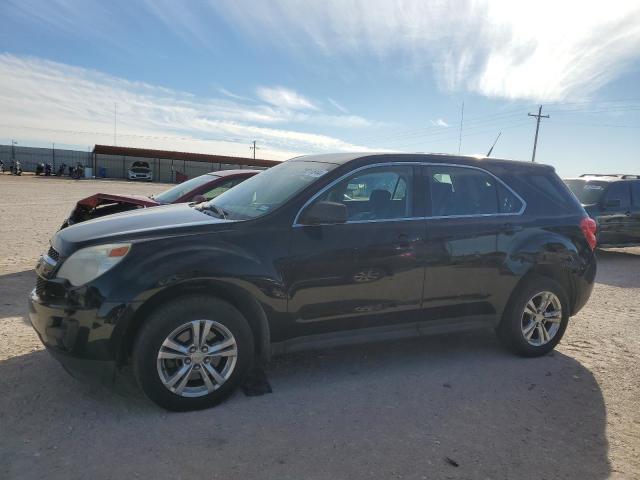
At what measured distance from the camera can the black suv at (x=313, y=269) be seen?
3.17 metres

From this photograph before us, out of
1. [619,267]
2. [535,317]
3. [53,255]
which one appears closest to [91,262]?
[53,255]

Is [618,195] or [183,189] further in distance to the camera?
[618,195]

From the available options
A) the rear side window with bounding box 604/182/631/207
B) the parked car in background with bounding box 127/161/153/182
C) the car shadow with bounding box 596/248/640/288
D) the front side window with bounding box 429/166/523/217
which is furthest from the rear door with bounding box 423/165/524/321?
the parked car in background with bounding box 127/161/153/182

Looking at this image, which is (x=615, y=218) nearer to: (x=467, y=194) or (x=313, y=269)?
(x=467, y=194)

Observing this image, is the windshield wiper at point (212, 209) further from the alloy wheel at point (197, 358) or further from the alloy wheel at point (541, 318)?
the alloy wheel at point (541, 318)

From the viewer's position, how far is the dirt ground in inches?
110

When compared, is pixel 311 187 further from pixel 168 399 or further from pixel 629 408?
pixel 629 408

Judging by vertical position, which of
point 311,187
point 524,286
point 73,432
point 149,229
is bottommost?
point 73,432

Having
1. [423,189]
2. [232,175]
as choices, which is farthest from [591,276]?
[232,175]

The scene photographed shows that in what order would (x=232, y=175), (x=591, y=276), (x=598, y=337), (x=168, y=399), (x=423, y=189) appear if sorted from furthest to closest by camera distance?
1. (x=232, y=175)
2. (x=598, y=337)
3. (x=591, y=276)
4. (x=423, y=189)
5. (x=168, y=399)

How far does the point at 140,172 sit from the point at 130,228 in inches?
1743

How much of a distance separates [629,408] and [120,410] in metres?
3.65

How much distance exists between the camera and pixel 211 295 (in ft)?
11.0

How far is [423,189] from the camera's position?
4.18 m
